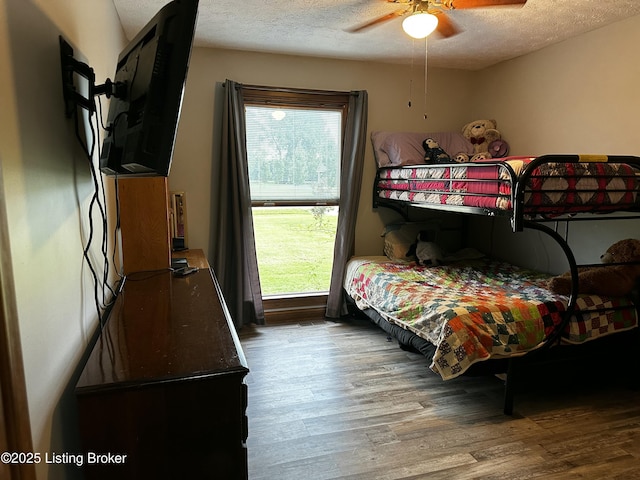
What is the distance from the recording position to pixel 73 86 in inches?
53.0

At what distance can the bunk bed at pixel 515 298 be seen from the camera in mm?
2248

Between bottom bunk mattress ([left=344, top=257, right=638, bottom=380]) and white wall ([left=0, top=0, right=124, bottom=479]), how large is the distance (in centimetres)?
178

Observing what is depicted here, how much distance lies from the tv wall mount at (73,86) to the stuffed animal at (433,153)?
2898 mm

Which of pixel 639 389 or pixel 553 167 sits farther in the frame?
pixel 639 389

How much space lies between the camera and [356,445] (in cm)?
208

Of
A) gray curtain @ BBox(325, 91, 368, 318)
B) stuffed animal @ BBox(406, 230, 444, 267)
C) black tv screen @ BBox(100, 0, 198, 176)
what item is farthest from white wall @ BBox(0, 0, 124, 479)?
stuffed animal @ BBox(406, 230, 444, 267)

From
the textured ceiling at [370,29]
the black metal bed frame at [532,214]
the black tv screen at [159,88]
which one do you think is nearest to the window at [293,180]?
the textured ceiling at [370,29]

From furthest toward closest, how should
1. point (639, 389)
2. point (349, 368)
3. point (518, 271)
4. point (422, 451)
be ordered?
1. point (518, 271)
2. point (349, 368)
3. point (639, 389)
4. point (422, 451)

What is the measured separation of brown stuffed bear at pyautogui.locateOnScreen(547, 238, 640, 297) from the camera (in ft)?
8.28

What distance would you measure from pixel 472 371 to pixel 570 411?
643mm

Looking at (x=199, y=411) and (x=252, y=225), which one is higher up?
(x=252, y=225)

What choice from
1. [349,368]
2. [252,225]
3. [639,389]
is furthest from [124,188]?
[639,389]

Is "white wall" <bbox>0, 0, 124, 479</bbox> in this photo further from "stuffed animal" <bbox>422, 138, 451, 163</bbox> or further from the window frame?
"stuffed animal" <bbox>422, 138, 451, 163</bbox>

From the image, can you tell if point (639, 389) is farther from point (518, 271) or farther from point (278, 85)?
point (278, 85)
